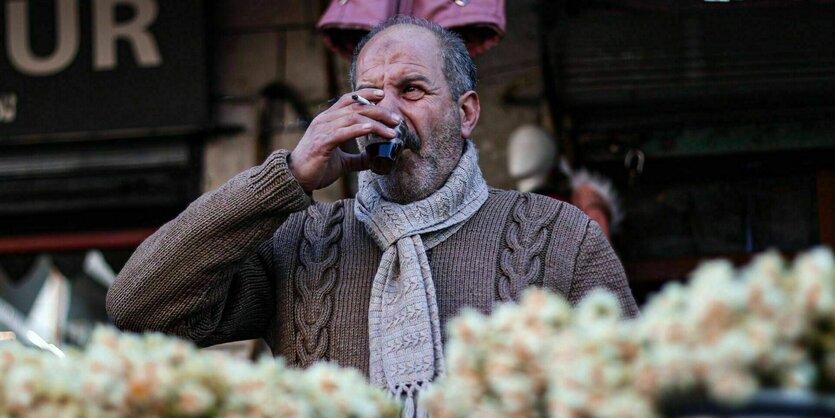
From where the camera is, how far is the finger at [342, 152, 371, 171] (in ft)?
7.22

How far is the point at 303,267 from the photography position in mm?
2242

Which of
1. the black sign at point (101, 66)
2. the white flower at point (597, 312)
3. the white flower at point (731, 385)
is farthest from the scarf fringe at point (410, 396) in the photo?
the black sign at point (101, 66)

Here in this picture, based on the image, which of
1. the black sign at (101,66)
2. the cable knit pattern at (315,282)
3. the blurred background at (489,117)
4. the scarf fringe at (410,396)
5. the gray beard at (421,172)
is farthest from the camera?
the black sign at (101,66)

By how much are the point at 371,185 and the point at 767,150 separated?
8.93 ft

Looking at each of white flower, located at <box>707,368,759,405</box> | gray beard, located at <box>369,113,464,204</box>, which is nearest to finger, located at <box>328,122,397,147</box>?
gray beard, located at <box>369,113,464,204</box>

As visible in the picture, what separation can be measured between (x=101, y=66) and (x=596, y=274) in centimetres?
317

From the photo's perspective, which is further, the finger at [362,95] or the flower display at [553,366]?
the finger at [362,95]

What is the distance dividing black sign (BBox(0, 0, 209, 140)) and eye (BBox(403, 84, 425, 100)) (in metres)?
2.70

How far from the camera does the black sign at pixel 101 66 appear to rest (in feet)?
16.0

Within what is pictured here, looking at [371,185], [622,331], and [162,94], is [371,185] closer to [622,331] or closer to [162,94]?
[622,331]

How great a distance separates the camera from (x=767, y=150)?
184 inches

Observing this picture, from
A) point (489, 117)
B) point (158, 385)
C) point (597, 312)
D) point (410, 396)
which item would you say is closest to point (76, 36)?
point (489, 117)

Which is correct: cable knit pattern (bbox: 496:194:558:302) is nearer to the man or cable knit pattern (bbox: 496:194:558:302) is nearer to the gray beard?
the man

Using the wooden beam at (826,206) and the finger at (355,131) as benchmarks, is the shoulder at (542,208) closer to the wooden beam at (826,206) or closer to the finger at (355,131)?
the finger at (355,131)
